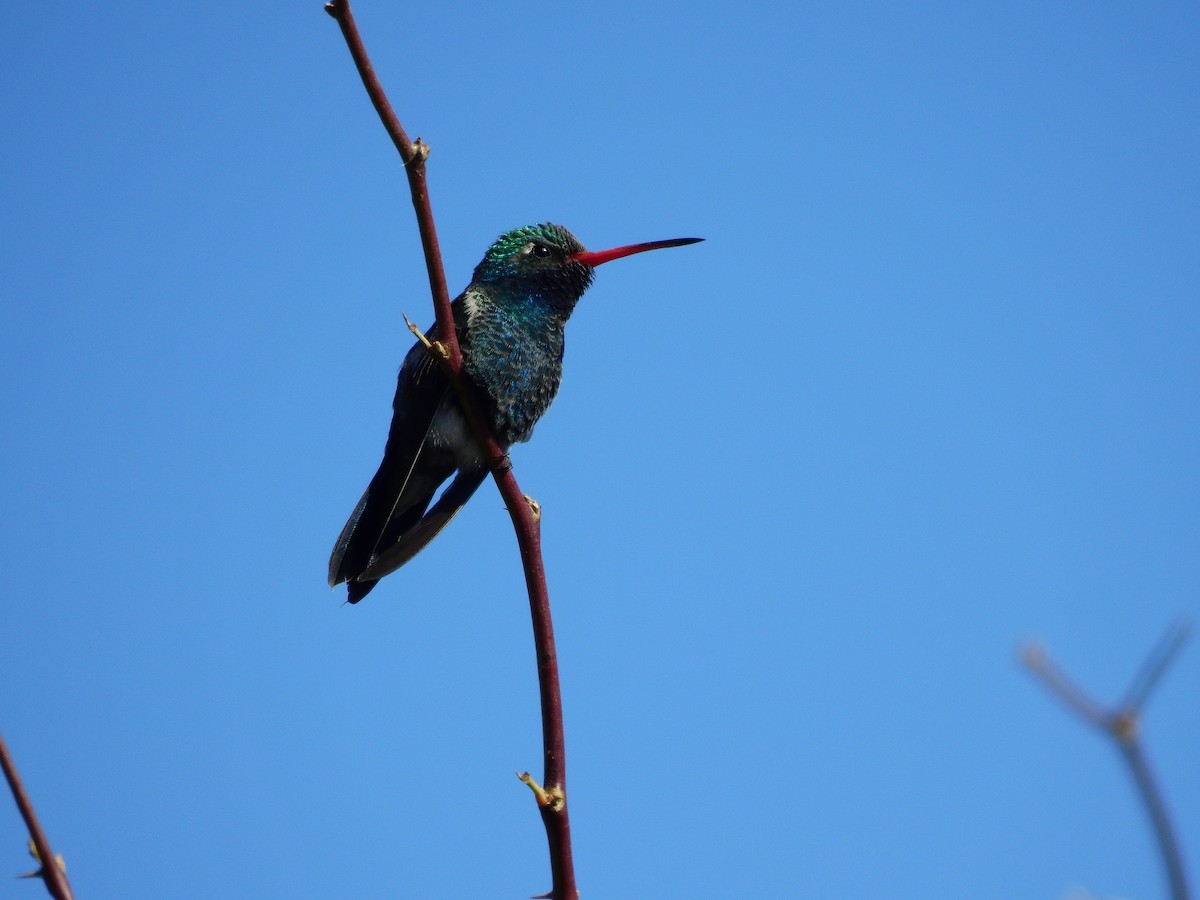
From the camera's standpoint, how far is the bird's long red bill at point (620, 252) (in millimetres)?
4312

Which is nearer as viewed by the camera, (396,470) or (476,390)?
(396,470)

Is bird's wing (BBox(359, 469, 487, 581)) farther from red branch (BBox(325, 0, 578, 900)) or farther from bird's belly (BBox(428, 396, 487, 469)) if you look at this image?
red branch (BBox(325, 0, 578, 900))

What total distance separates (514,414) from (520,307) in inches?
19.2

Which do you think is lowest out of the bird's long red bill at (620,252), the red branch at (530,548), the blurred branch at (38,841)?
the blurred branch at (38,841)

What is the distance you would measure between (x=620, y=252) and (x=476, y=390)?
2.84 ft

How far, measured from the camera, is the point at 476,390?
14.0 feet

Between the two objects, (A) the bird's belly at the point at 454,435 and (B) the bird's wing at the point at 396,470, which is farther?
(A) the bird's belly at the point at 454,435

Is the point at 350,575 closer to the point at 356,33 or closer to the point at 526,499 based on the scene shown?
the point at 526,499

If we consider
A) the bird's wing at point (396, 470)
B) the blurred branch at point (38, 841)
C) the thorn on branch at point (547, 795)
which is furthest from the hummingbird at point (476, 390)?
the blurred branch at point (38, 841)

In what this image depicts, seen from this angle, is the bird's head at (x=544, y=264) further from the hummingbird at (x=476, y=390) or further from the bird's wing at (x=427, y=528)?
the bird's wing at (x=427, y=528)

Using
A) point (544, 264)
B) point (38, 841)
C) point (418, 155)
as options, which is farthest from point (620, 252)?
point (38, 841)

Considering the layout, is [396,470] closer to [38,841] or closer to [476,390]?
[476,390]

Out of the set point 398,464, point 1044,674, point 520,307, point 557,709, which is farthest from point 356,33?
point 520,307

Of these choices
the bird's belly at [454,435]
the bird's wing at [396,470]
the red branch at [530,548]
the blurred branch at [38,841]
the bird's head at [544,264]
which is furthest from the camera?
the bird's head at [544,264]
